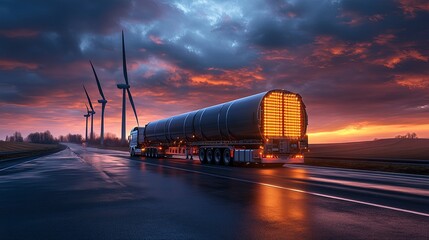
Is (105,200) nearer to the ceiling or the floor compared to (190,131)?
nearer to the floor

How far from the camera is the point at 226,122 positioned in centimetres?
2494

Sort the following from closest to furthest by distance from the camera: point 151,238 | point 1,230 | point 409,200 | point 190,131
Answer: point 151,238 → point 1,230 → point 409,200 → point 190,131

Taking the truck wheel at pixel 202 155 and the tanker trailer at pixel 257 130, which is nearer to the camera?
the tanker trailer at pixel 257 130

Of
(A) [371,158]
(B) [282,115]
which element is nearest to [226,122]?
(B) [282,115]

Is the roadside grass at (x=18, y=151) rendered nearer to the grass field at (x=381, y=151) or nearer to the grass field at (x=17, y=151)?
the grass field at (x=17, y=151)

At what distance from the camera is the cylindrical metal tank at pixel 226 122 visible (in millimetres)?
22109

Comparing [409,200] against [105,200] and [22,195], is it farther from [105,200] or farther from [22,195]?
[22,195]

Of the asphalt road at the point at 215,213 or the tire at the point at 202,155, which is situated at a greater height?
the tire at the point at 202,155

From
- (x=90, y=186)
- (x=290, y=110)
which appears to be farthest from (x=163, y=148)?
(x=90, y=186)

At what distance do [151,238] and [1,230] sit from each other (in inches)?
101

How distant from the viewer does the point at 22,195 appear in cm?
1044

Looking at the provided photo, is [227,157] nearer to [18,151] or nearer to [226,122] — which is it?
[226,122]

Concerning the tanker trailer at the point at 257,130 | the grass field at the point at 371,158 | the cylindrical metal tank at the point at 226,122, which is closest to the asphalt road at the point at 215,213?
the tanker trailer at the point at 257,130

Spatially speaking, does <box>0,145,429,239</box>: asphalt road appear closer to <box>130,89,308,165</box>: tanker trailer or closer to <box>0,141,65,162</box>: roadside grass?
<box>130,89,308,165</box>: tanker trailer
